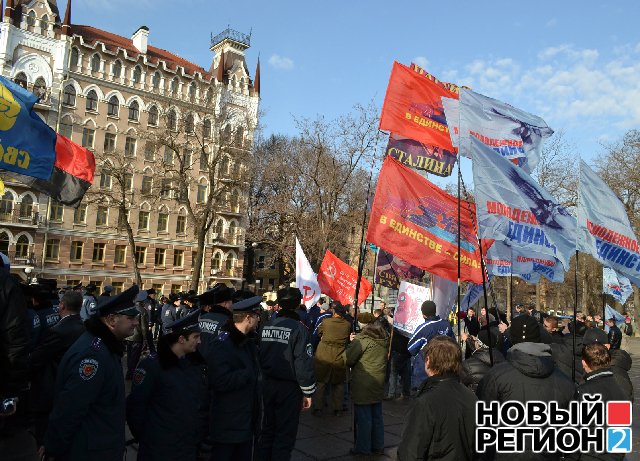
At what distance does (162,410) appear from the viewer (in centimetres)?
400

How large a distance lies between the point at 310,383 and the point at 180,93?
1843 inches

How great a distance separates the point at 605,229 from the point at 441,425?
576 centimetres

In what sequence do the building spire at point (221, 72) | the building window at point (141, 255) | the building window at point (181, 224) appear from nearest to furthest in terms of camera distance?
the building window at point (141, 255)
the building window at point (181, 224)
the building spire at point (221, 72)

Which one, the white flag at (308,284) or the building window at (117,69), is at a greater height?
the building window at (117,69)

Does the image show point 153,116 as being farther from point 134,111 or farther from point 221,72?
point 221,72

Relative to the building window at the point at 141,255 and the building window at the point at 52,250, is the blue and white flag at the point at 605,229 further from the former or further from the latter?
the building window at the point at 141,255

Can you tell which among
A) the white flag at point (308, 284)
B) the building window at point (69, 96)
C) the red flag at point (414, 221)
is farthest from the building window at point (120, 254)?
the red flag at point (414, 221)

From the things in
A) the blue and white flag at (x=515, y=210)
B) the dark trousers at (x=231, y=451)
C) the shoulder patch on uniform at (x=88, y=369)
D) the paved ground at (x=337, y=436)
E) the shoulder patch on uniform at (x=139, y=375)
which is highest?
the blue and white flag at (x=515, y=210)

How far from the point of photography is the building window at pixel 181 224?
48.0 m

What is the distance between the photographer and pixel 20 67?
39.6m

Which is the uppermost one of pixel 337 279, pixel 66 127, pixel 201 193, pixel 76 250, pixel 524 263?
pixel 66 127

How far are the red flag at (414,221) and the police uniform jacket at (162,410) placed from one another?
4303 millimetres

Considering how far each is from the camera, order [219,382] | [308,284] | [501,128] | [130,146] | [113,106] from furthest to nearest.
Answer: [130,146] → [113,106] → [308,284] → [501,128] → [219,382]

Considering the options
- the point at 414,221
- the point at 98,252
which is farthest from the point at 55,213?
the point at 414,221
